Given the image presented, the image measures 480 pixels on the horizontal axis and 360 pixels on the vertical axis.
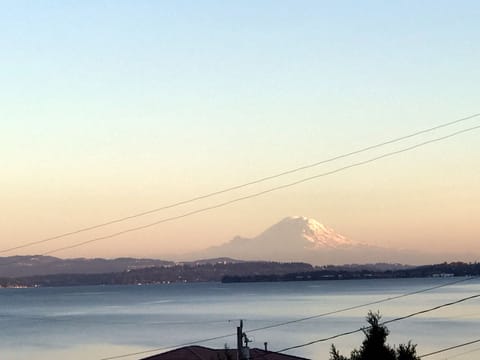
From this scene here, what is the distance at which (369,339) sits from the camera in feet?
63.6

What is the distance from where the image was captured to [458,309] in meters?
113

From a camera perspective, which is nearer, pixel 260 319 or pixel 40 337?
pixel 40 337

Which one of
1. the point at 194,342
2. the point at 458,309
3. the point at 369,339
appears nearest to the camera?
the point at 369,339

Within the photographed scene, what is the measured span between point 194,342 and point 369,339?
59.4 m

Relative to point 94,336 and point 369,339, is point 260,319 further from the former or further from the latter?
point 369,339

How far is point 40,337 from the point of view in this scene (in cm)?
9019

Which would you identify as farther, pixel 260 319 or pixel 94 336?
pixel 260 319

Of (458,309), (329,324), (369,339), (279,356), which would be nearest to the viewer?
(369,339)

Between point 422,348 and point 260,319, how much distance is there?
40148 millimetres

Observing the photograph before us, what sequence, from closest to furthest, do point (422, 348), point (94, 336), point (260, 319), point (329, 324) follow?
point (422, 348), point (94, 336), point (329, 324), point (260, 319)

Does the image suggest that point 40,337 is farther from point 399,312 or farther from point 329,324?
point 399,312

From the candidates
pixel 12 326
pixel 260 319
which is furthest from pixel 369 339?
pixel 12 326

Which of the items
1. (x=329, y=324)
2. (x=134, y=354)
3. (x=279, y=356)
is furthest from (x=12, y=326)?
(x=279, y=356)

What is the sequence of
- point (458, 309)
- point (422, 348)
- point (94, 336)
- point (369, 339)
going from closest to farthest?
point (369, 339) → point (422, 348) → point (94, 336) → point (458, 309)
